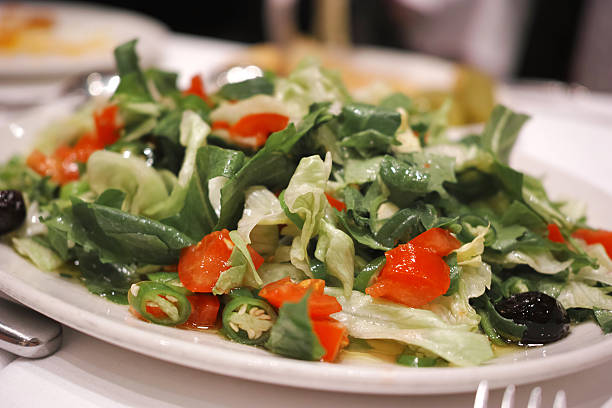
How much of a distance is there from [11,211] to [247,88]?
0.93 metres

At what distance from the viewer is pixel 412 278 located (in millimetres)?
1425

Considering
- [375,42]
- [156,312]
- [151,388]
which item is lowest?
[375,42]

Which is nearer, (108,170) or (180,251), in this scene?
(180,251)

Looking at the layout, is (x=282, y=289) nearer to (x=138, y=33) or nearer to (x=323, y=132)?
(x=323, y=132)

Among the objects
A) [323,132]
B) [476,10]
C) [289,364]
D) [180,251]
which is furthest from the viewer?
[476,10]

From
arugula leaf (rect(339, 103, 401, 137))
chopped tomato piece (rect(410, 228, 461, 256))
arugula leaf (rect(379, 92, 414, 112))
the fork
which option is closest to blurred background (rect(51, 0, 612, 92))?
arugula leaf (rect(379, 92, 414, 112))

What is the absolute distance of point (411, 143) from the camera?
189 cm

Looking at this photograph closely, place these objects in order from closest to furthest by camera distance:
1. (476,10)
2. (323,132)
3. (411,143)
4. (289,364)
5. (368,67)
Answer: (289,364), (323,132), (411,143), (368,67), (476,10)

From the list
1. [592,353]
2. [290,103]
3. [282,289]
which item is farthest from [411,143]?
[592,353]

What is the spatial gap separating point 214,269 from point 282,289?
0.70 feet

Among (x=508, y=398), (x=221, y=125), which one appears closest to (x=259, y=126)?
(x=221, y=125)

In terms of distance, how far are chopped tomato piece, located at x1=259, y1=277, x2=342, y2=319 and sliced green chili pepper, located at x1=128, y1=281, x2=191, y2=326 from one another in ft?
0.71

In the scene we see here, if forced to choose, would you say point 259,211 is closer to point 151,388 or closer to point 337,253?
point 337,253

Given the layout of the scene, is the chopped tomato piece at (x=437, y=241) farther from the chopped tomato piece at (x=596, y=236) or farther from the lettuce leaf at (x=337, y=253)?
the chopped tomato piece at (x=596, y=236)
